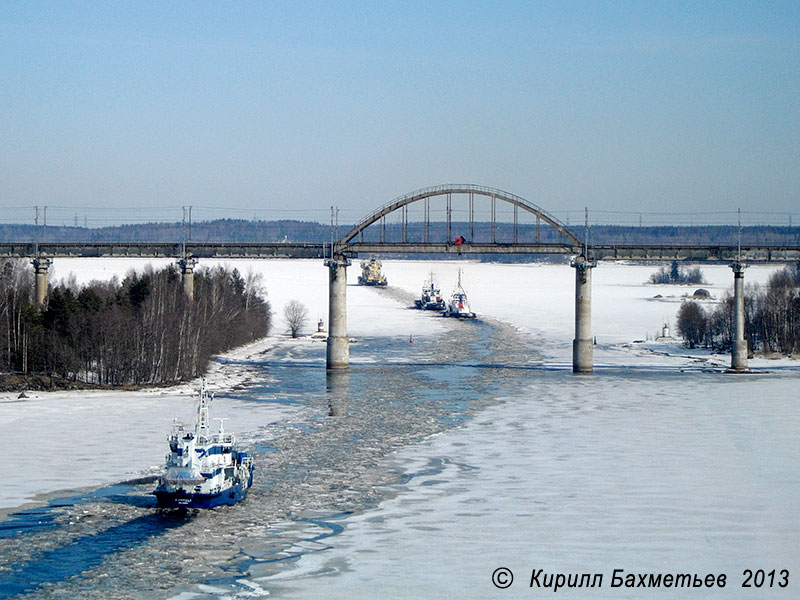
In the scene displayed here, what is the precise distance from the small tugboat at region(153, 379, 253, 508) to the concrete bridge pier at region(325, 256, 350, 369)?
39295 mm

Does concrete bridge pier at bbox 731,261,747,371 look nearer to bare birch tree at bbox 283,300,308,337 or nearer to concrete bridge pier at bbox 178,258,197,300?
concrete bridge pier at bbox 178,258,197,300

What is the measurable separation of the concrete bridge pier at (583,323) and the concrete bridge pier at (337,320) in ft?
53.5

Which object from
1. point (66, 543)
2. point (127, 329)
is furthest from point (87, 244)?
point (66, 543)

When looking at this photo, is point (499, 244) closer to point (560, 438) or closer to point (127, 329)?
point (127, 329)

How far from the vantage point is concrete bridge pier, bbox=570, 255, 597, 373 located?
7188 centimetres

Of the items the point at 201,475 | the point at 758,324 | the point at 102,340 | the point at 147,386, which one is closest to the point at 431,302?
the point at 758,324

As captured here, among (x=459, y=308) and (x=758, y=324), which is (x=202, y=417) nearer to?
(x=758, y=324)

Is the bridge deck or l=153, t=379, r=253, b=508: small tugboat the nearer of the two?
l=153, t=379, r=253, b=508: small tugboat

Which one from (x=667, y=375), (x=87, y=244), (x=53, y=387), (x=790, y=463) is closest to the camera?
(x=790, y=463)

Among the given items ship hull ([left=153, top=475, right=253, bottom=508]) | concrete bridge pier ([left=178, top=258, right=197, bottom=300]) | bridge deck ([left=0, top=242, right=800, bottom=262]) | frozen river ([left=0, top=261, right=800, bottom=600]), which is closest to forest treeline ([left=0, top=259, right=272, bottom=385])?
frozen river ([left=0, top=261, right=800, bottom=600])

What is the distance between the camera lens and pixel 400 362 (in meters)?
77.9

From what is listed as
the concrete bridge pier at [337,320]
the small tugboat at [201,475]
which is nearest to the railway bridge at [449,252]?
the concrete bridge pier at [337,320]

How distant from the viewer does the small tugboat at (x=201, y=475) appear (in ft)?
104

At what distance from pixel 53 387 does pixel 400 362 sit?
27478 millimetres
